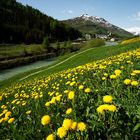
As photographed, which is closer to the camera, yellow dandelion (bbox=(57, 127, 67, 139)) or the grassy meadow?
yellow dandelion (bbox=(57, 127, 67, 139))

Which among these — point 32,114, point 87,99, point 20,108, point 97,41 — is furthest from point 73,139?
point 97,41

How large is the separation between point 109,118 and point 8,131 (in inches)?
110

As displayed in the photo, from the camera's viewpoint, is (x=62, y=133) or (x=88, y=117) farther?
(x=88, y=117)

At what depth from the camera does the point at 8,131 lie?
630 centimetres

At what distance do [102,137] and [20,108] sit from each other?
4305 millimetres

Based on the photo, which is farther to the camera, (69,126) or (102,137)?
(102,137)

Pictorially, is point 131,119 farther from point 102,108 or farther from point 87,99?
point 87,99

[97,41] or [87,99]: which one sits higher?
[87,99]

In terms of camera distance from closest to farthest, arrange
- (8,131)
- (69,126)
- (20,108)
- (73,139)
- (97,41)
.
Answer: (69,126), (73,139), (8,131), (20,108), (97,41)

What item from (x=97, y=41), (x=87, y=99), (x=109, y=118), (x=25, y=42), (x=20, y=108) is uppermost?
(x=109, y=118)

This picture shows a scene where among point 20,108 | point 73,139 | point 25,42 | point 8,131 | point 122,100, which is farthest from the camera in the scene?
point 25,42

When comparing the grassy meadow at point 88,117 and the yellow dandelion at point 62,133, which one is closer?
the yellow dandelion at point 62,133

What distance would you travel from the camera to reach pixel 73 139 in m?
4.08

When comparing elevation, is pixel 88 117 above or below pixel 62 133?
below
